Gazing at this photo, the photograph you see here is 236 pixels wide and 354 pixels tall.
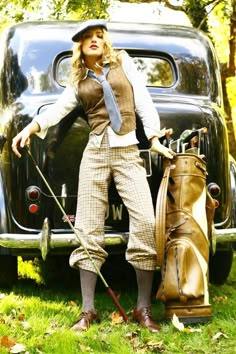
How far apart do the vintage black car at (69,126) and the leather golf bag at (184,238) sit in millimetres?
382

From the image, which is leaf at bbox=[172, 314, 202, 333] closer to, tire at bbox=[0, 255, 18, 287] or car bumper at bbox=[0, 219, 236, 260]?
car bumper at bbox=[0, 219, 236, 260]

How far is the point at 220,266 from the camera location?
577 cm

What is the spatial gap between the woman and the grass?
203mm

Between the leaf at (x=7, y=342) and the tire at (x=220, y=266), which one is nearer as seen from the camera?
the leaf at (x=7, y=342)

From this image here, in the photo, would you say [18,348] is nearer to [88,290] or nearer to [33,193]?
[88,290]

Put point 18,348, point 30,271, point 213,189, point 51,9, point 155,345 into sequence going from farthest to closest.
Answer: point 51,9
point 30,271
point 213,189
point 155,345
point 18,348

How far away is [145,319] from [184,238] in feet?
1.95

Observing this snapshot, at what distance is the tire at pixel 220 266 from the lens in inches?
223

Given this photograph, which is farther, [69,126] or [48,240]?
[69,126]

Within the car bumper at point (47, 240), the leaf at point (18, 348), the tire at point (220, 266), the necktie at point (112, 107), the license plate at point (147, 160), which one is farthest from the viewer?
the tire at point (220, 266)

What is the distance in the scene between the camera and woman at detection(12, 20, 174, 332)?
14.4 feet

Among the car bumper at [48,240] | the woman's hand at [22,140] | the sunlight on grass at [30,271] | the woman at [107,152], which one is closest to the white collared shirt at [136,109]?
the woman at [107,152]

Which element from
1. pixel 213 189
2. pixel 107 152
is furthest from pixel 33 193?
pixel 213 189

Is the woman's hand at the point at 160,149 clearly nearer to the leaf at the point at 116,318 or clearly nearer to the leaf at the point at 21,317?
the leaf at the point at 116,318
